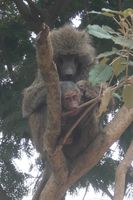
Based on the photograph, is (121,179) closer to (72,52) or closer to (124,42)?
(72,52)

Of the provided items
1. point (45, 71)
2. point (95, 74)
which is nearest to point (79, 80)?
point (45, 71)

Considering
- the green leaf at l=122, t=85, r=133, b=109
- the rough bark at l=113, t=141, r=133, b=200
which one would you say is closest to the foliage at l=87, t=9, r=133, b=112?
the green leaf at l=122, t=85, r=133, b=109

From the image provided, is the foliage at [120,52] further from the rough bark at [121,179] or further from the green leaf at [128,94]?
the rough bark at [121,179]

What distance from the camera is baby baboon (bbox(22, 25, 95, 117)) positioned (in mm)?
4312

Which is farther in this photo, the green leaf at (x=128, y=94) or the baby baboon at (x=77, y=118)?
the baby baboon at (x=77, y=118)

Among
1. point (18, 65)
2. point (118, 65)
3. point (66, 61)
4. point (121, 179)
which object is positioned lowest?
point (118, 65)

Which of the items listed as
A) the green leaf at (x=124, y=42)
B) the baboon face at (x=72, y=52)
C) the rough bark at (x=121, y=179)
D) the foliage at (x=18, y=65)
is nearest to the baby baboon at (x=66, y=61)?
the baboon face at (x=72, y=52)

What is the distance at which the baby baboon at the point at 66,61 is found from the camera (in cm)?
431

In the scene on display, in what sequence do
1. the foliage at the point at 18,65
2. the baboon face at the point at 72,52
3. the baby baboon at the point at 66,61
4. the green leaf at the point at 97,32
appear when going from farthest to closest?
1. the foliage at the point at 18,65
2. the baboon face at the point at 72,52
3. the baby baboon at the point at 66,61
4. the green leaf at the point at 97,32

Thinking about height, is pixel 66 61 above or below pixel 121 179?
above

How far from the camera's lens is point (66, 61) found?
176 inches

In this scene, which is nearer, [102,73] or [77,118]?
[102,73]

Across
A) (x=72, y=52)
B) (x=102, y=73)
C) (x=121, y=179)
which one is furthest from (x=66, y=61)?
(x=102, y=73)

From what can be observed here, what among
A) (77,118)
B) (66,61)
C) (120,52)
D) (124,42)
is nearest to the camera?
(124,42)
